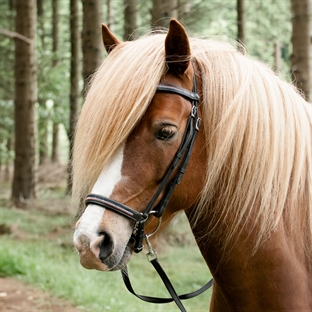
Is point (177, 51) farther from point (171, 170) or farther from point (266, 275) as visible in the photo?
point (266, 275)

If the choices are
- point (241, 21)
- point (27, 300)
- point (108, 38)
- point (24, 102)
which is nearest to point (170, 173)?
point (108, 38)

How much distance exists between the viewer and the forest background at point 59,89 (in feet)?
21.4

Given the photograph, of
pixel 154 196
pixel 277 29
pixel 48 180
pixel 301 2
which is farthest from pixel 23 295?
pixel 277 29

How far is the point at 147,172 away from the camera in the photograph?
2.09m

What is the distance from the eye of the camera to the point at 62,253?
25.2ft

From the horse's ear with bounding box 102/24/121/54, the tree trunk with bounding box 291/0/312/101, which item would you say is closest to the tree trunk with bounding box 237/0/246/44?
the tree trunk with bounding box 291/0/312/101

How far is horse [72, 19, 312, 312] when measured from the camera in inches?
82.6

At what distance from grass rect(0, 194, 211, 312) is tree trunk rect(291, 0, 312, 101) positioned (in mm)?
3086

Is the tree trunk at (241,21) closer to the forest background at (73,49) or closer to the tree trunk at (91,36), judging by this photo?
the forest background at (73,49)

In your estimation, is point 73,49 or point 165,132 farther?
point 73,49

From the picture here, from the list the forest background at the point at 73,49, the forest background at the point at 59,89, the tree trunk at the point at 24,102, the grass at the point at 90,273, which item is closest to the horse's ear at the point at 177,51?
the forest background at the point at 59,89

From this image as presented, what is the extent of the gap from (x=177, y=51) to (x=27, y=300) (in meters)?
4.26

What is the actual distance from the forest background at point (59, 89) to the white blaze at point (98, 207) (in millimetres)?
1126

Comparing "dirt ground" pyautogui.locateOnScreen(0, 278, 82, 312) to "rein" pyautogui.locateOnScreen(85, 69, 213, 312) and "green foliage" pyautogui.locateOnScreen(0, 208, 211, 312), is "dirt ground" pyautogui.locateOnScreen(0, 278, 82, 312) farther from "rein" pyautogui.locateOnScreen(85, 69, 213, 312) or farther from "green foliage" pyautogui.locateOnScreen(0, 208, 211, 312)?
"rein" pyautogui.locateOnScreen(85, 69, 213, 312)
